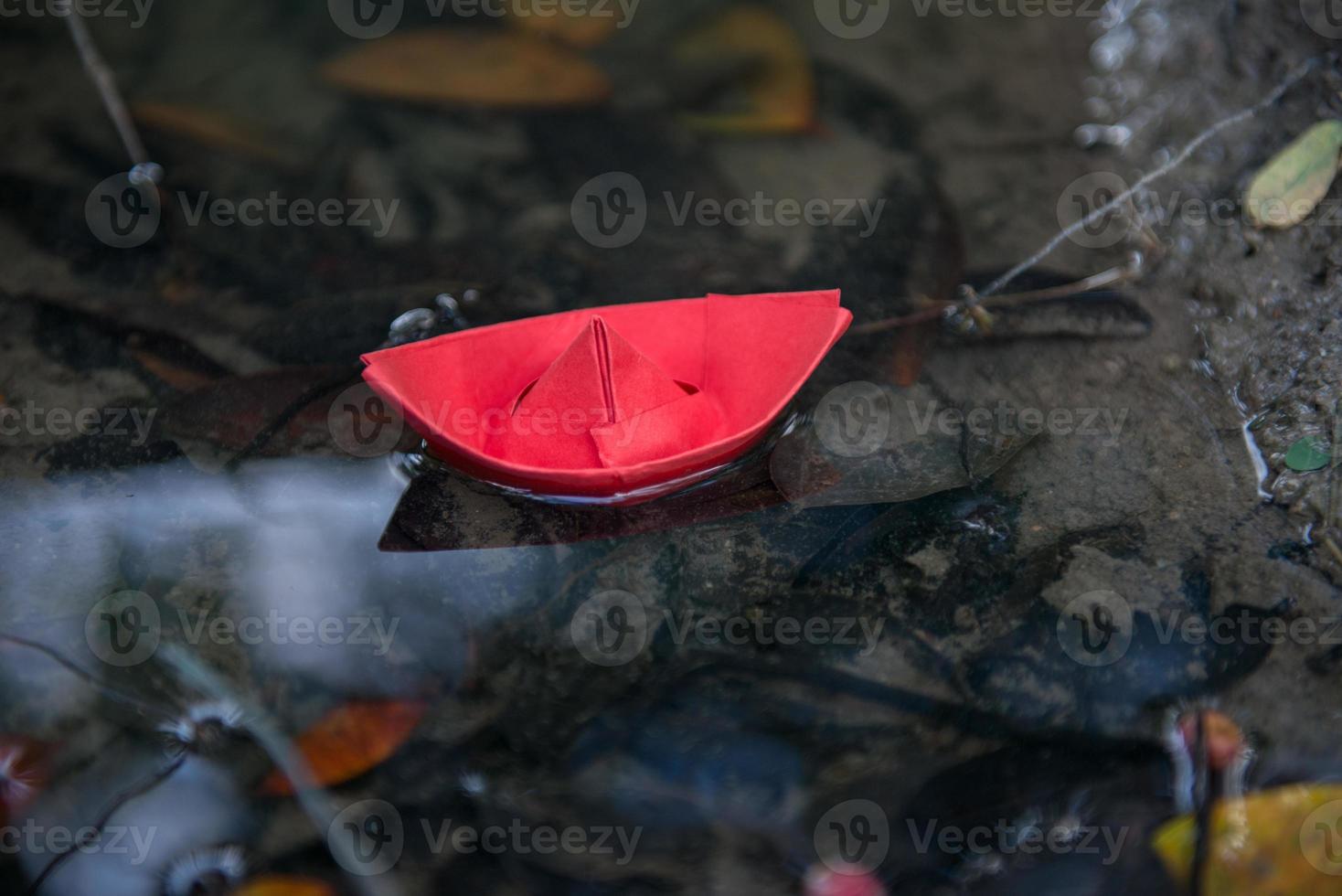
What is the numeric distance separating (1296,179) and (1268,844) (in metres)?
1.49

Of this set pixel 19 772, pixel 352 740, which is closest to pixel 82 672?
pixel 19 772

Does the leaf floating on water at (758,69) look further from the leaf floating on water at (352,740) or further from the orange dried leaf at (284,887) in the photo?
the orange dried leaf at (284,887)

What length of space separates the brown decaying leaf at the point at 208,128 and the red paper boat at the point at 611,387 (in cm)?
119

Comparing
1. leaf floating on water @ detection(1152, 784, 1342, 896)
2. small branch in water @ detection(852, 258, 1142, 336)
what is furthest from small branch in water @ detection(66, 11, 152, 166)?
leaf floating on water @ detection(1152, 784, 1342, 896)

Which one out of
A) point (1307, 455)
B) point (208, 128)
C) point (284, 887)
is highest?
point (208, 128)

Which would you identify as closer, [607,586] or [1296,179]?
[607,586]

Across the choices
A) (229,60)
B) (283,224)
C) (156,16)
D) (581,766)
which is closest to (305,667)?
(581,766)

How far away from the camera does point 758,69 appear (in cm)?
266

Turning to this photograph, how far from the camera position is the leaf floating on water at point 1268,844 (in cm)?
130

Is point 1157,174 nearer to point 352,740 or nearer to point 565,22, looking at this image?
point 565,22

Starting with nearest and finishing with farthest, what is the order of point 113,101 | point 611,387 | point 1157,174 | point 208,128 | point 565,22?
1. point 611,387
2. point 1157,174
3. point 113,101
4. point 208,128
5. point 565,22

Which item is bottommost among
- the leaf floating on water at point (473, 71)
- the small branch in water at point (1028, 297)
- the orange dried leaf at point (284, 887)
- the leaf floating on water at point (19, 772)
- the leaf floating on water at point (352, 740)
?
the orange dried leaf at point (284, 887)

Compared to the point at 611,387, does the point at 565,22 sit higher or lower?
higher

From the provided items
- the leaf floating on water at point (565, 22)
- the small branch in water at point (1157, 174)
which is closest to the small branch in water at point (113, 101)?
the leaf floating on water at point (565, 22)
